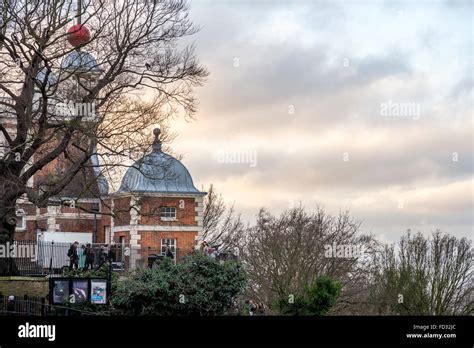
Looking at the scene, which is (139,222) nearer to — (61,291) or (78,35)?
(78,35)

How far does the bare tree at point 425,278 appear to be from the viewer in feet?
188

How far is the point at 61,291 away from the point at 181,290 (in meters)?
4.59

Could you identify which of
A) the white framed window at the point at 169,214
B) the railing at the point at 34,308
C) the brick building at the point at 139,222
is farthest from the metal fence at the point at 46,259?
the white framed window at the point at 169,214

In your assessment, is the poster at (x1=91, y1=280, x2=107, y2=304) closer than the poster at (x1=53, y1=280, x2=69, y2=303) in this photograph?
No

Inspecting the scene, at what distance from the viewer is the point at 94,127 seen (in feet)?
133

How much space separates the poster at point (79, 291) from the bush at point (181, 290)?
1.12 meters

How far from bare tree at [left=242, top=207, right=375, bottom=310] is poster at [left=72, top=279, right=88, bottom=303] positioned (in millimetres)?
15516

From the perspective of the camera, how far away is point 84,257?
1874 inches

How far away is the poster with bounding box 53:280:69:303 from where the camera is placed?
36188 millimetres

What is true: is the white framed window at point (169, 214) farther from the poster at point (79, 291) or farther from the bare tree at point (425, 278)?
the poster at point (79, 291)

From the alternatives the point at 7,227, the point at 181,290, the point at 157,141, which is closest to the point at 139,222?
the point at 7,227

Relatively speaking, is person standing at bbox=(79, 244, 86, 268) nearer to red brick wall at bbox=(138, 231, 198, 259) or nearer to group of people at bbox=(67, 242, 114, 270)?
group of people at bbox=(67, 242, 114, 270)

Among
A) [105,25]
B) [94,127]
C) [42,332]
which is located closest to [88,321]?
[42,332]

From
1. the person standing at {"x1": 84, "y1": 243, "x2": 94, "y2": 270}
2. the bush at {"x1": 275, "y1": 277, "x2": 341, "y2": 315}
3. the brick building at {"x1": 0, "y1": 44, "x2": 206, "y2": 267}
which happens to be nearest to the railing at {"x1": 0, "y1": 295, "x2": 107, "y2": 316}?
the person standing at {"x1": 84, "y1": 243, "x2": 94, "y2": 270}
